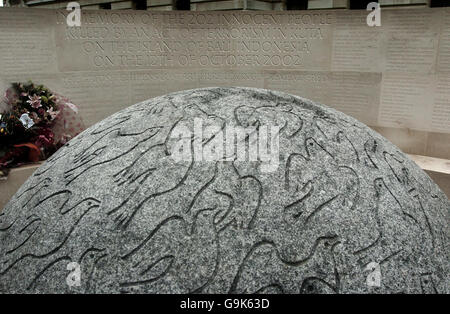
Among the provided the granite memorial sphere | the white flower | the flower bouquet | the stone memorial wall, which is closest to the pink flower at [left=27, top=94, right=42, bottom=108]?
the flower bouquet

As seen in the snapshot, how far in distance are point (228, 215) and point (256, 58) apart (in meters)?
6.05

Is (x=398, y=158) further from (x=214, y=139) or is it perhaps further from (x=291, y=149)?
(x=214, y=139)

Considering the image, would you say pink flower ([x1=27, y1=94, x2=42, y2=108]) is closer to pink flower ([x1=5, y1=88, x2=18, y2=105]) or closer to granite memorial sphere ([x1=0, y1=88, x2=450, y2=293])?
pink flower ([x1=5, y1=88, x2=18, y2=105])

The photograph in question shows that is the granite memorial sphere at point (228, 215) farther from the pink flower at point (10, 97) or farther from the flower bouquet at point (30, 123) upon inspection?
the pink flower at point (10, 97)

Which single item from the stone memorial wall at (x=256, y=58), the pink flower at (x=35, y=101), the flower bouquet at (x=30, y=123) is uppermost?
the stone memorial wall at (x=256, y=58)

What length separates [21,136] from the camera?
582cm

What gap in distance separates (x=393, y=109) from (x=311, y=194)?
5419 mm

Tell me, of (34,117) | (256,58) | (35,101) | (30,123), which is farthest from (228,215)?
(256,58)

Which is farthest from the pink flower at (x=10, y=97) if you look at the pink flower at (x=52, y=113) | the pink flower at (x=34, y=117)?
the pink flower at (x=52, y=113)

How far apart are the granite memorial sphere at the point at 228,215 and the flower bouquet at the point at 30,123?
3784mm

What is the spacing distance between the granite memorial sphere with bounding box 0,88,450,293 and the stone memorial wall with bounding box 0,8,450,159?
4.64 meters

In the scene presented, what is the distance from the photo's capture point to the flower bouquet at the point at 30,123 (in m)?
5.68

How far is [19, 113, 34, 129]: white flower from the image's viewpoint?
567 centimetres
